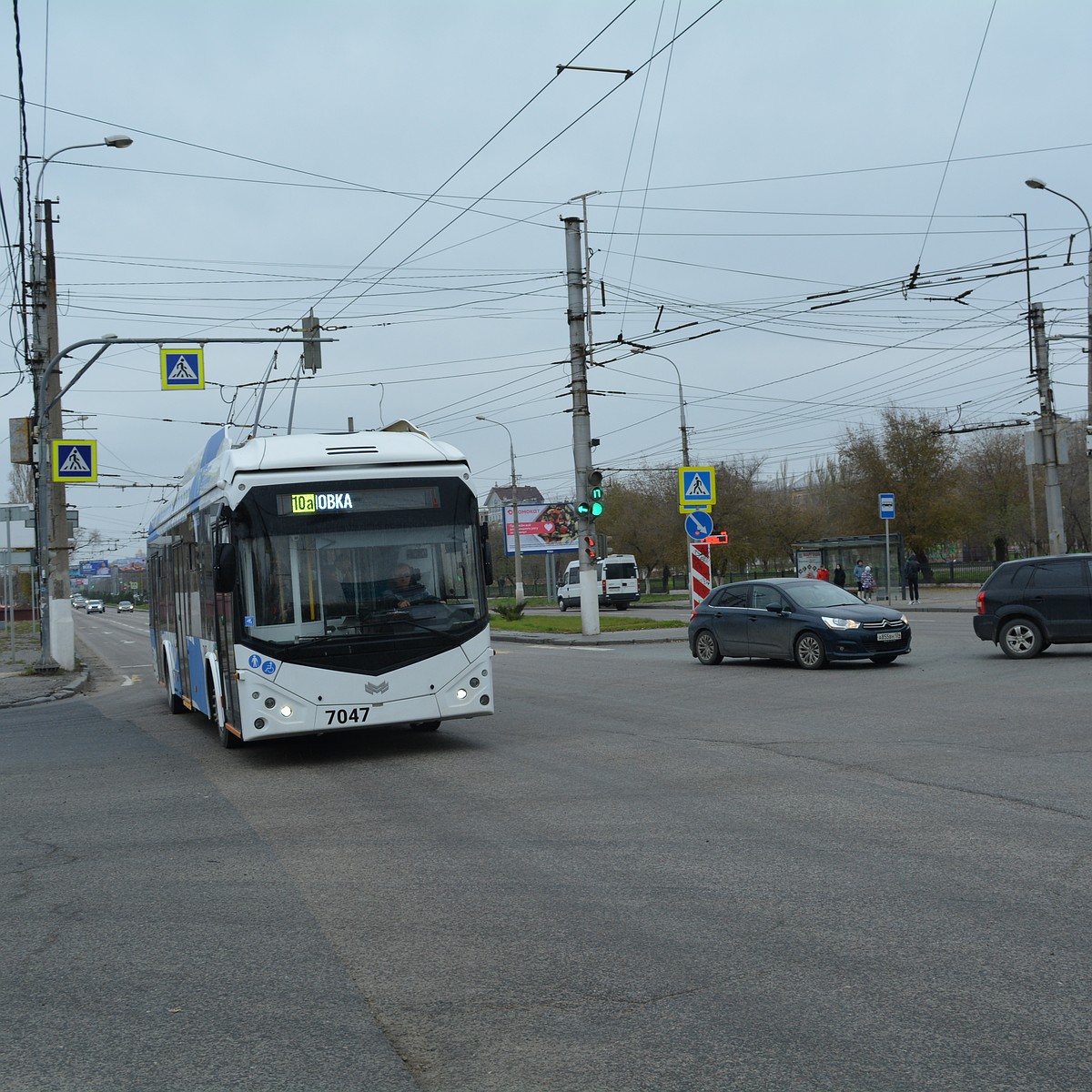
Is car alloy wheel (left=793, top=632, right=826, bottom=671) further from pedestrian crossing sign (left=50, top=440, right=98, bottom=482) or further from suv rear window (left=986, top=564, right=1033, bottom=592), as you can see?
pedestrian crossing sign (left=50, top=440, right=98, bottom=482)

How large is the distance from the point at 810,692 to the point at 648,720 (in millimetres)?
3444

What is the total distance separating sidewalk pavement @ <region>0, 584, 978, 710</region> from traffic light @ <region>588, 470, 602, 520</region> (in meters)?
3.56

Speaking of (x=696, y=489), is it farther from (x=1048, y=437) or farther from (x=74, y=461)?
(x=74, y=461)

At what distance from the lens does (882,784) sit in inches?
376

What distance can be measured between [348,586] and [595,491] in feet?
61.5

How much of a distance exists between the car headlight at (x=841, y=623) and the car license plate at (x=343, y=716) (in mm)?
10215

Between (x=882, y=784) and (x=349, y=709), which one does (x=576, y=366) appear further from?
(x=882, y=784)

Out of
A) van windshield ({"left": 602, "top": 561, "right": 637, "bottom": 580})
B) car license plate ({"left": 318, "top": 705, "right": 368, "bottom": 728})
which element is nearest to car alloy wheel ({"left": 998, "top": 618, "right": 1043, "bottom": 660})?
car license plate ({"left": 318, "top": 705, "right": 368, "bottom": 728})

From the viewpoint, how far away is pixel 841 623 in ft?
65.5

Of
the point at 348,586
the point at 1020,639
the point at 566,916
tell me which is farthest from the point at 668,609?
the point at 566,916

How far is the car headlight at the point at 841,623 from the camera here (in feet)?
65.4

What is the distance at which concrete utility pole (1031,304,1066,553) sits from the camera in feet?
110

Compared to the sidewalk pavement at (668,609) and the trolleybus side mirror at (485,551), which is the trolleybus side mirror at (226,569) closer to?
the trolleybus side mirror at (485,551)

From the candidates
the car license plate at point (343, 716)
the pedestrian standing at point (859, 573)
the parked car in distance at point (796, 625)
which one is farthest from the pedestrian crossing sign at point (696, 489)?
the pedestrian standing at point (859, 573)
